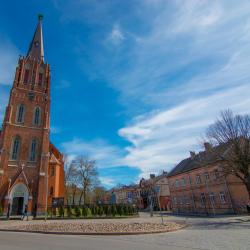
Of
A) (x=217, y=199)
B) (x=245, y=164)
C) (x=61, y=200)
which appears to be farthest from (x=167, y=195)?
(x=245, y=164)

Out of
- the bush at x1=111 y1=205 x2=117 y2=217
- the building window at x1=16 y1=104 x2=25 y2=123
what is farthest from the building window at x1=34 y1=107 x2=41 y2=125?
the bush at x1=111 y1=205 x2=117 y2=217

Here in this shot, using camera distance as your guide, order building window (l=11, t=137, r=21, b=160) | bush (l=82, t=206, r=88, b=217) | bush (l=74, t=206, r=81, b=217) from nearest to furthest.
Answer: bush (l=74, t=206, r=81, b=217) < bush (l=82, t=206, r=88, b=217) < building window (l=11, t=137, r=21, b=160)

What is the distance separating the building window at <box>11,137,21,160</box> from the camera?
34469 millimetres

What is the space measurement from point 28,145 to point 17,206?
375 inches

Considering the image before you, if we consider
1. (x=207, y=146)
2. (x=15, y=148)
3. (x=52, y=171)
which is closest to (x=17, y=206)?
(x=15, y=148)

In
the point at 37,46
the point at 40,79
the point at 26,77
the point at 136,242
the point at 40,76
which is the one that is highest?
the point at 37,46

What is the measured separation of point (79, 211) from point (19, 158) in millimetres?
14248

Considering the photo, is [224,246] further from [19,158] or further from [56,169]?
[56,169]

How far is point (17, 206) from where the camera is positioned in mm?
32562

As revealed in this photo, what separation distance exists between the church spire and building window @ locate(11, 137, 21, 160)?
1924 centimetres

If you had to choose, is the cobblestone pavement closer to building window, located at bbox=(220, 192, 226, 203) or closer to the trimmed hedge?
the trimmed hedge

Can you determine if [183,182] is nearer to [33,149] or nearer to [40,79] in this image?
[33,149]

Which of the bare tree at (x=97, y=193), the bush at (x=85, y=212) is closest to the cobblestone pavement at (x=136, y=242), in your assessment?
the bush at (x=85, y=212)

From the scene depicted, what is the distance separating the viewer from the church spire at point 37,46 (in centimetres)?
4608
